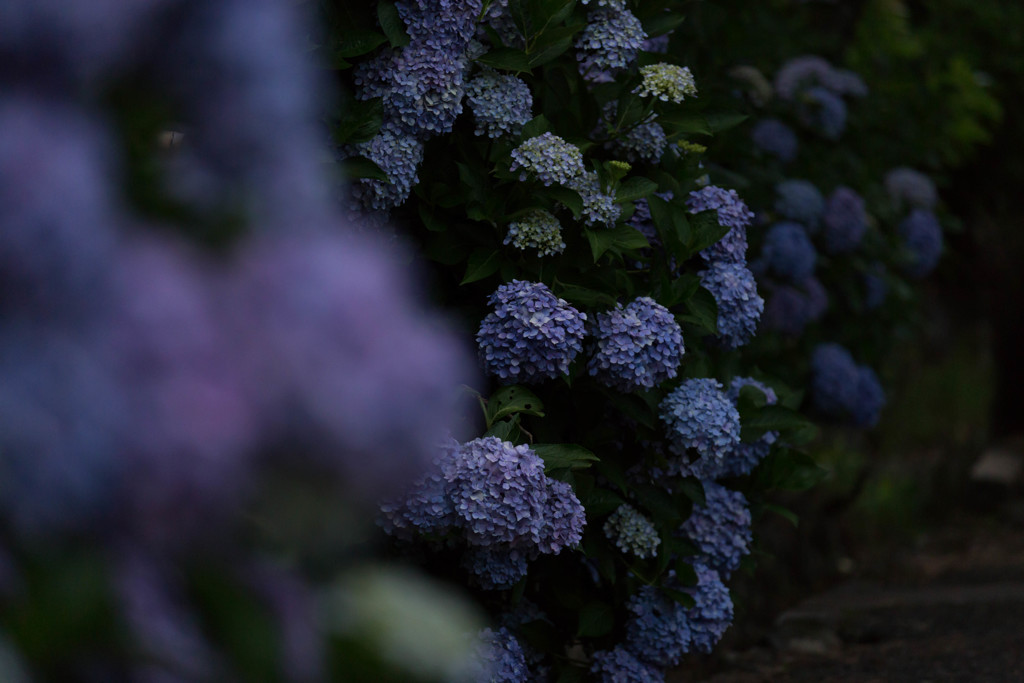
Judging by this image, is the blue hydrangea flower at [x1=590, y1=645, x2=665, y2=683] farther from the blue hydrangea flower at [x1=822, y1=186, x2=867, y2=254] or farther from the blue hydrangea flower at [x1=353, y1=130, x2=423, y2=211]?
the blue hydrangea flower at [x1=822, y1=186, x2=867, y2=254]

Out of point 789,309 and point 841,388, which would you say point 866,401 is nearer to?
point 841,388

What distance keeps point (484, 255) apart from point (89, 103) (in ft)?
5.36

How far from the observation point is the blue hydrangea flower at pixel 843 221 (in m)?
4.13

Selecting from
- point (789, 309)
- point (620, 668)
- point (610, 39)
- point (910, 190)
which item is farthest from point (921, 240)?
point (620, 668)

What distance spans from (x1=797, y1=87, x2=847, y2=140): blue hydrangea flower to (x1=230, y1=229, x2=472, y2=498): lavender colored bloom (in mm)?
3883

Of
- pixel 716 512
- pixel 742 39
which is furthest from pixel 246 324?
pixel 742 39

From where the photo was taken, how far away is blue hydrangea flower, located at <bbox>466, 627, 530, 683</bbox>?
199 cm

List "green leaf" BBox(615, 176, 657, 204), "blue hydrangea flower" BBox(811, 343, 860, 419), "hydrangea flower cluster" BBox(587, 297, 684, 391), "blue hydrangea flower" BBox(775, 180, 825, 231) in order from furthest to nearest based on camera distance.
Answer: "blue hydrangea flower" BBox(811, 343, 860, 419), "blue hydrangea flower" BBox(775, 180, 825, 231), "green leaf" BBox(615, 176, 657, 204), "hydrangea flower cluster" BBox(587, 297, 684, 391)

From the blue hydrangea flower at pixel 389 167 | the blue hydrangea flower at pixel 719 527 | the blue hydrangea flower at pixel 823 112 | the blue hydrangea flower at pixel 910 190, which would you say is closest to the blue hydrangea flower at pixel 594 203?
the blue hydrangea flower at pixel 389 167

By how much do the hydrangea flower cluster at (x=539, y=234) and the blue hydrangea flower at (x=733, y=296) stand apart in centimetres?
44

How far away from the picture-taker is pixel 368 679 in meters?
0.54

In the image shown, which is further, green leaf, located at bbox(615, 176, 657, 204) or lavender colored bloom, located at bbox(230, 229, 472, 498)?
green leaf, located at bbox(615, 176, 657, 204)

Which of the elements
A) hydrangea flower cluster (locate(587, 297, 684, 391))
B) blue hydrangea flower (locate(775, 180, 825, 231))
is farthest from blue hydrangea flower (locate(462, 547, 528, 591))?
blue hydrangea flower (locate(775, 180, 825, 231))

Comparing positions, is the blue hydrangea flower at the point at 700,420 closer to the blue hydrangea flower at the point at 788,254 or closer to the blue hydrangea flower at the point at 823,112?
the blue hydrangea flower at the point at 788,254
